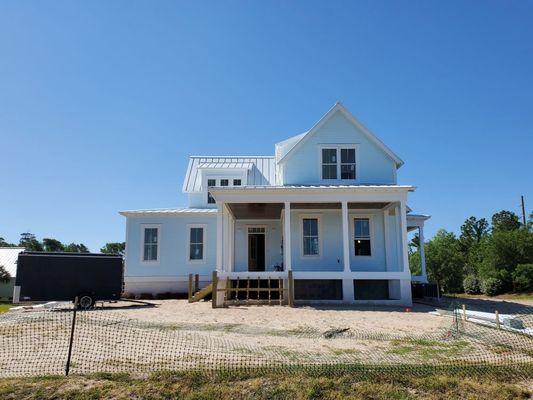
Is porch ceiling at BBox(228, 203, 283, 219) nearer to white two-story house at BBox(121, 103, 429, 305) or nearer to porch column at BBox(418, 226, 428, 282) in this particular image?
white two-story house at BBox(121, 103, 429, 305)

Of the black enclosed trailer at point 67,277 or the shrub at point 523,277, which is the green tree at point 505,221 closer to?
the shrub at point 523,277

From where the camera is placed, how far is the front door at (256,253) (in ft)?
71.5

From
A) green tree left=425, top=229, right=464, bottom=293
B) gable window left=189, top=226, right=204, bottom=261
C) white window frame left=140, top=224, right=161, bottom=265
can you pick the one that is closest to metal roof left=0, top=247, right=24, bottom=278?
white window frame left=140, top=224, right=161, bottom=265

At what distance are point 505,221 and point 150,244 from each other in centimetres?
3226

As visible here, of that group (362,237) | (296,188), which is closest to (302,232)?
(362,237)

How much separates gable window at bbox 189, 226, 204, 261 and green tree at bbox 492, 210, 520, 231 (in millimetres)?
25782

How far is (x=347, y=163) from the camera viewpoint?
1970 cm

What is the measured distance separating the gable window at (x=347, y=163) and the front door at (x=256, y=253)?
214 inches

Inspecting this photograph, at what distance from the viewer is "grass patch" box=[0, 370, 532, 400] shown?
5.95 metres

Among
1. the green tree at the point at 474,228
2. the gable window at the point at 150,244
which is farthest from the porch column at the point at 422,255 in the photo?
the green tree at the point at 474,228

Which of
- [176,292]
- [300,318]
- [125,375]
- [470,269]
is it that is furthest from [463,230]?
[125,375]

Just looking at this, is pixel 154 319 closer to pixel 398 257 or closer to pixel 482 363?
pixel 482 363

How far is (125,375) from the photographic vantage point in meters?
6.50

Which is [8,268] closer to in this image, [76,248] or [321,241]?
[321,241]
